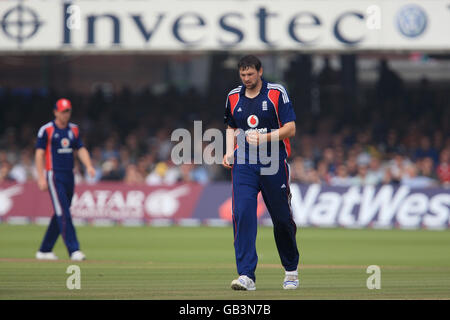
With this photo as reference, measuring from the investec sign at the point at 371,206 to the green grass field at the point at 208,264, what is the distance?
930mm

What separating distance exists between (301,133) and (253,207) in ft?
65.4

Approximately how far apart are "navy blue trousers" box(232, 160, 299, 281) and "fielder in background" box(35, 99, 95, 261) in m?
4.86

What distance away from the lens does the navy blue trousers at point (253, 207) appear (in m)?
10.1

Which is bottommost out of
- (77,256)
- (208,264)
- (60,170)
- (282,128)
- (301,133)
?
(208,264)

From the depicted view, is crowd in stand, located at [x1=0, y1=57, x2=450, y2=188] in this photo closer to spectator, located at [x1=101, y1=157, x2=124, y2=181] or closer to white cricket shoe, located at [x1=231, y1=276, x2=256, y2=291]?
spectator, located at [x1=101, y1=157, x2=124, y2=181]

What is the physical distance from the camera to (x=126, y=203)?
83.0ft

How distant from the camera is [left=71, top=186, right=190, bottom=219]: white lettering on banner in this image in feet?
82.8

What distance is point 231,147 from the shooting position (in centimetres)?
1047

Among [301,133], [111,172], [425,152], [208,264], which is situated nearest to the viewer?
[208,264]

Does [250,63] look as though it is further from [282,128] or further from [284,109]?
[282,128]

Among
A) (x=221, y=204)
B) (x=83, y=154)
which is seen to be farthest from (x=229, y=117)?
(x=221, y=204)

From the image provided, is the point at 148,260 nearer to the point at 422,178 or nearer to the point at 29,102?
the point at 422,178

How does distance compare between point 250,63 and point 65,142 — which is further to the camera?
point 65,142

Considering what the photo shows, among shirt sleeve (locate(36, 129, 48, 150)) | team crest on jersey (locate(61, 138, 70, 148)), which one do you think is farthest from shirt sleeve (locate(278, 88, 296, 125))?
shirt sleeve (locate(36, 129, 48, 150))
